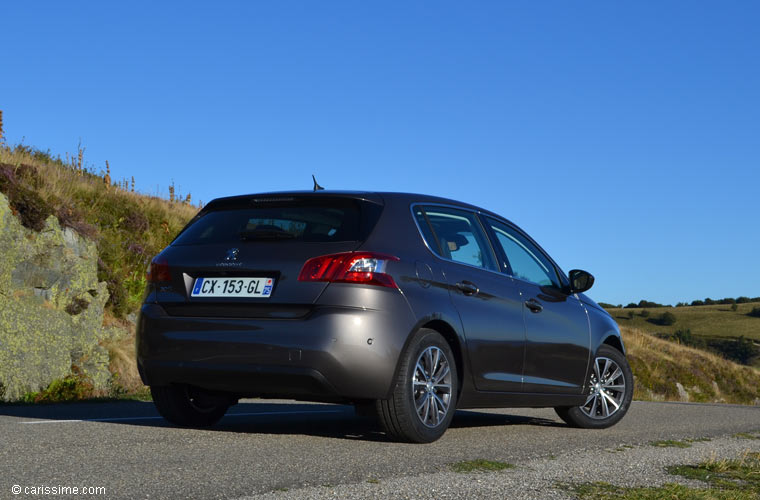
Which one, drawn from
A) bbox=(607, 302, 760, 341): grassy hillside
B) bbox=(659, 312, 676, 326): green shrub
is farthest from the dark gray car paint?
bbox=(659, 312, 676, 326): green shrub

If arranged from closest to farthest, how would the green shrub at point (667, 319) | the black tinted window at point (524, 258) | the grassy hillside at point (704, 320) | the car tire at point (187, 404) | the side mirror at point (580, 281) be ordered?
1. the car tire at point (187, 404)
2. the black tinted window at point (524, 258)
3. the side mirror at point (580, 281)
4. the grassy hillside at point (704, 320)
5. the green shrub at point (667, 319)

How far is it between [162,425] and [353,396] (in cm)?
205

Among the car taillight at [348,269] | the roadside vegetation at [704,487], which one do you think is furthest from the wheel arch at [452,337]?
the roadside vegetation at [704,487]

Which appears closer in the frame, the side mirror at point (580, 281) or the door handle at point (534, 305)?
the door handle at point (534, 305)

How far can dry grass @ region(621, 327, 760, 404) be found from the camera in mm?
35463

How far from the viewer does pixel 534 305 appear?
7.94 metres

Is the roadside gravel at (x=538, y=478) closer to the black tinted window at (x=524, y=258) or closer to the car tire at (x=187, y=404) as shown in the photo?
the black tinted window at (x=524, y=258)

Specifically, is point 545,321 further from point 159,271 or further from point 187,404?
point 159,271

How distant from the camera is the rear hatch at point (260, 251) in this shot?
625 cm

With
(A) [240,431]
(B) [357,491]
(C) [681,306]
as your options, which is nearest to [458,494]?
(B) [357,491]

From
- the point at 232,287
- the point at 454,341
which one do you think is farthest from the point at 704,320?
the point at 232,287

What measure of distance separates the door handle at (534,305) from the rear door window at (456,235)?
47 cm

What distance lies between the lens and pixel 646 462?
612cm

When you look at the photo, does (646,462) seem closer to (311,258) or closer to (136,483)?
(311,258)
